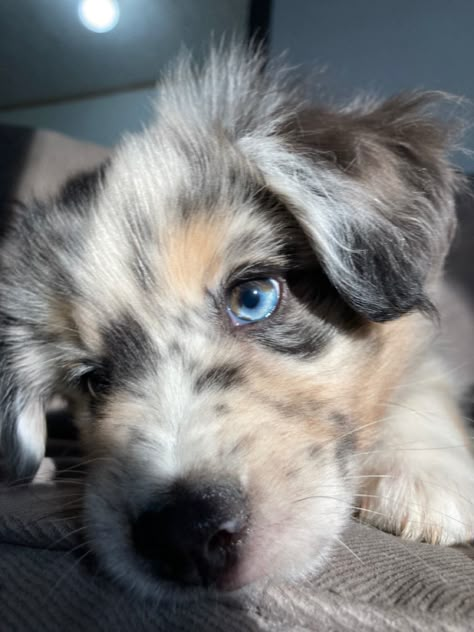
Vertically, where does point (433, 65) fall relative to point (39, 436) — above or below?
above

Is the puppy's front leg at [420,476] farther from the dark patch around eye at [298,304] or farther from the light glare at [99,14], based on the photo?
the light glare at [99,14]

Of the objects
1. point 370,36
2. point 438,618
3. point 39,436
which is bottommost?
point 438,618

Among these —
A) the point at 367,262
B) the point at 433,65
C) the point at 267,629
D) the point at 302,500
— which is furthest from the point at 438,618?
the point at 433,65

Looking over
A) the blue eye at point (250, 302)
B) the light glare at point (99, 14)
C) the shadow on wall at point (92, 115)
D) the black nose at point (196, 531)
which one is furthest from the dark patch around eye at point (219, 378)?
the light glare at point (99, 14)

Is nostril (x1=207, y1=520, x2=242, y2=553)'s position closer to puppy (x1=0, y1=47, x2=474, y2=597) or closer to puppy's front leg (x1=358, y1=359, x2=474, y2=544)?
puppy (x1=0, y1=47, x2=474, y2=597)

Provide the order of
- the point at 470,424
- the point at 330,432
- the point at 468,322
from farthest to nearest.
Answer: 1. the point at 468,322
2. the point at 470,424
3. the point at 330,432

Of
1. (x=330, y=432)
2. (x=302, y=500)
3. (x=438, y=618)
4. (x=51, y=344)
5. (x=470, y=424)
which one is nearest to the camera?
(x=438, y=618)

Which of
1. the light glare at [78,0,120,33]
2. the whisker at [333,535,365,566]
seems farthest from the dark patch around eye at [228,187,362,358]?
the light glare at [78,0,120,33]

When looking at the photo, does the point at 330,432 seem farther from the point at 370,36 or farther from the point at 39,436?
the point at 370,36
